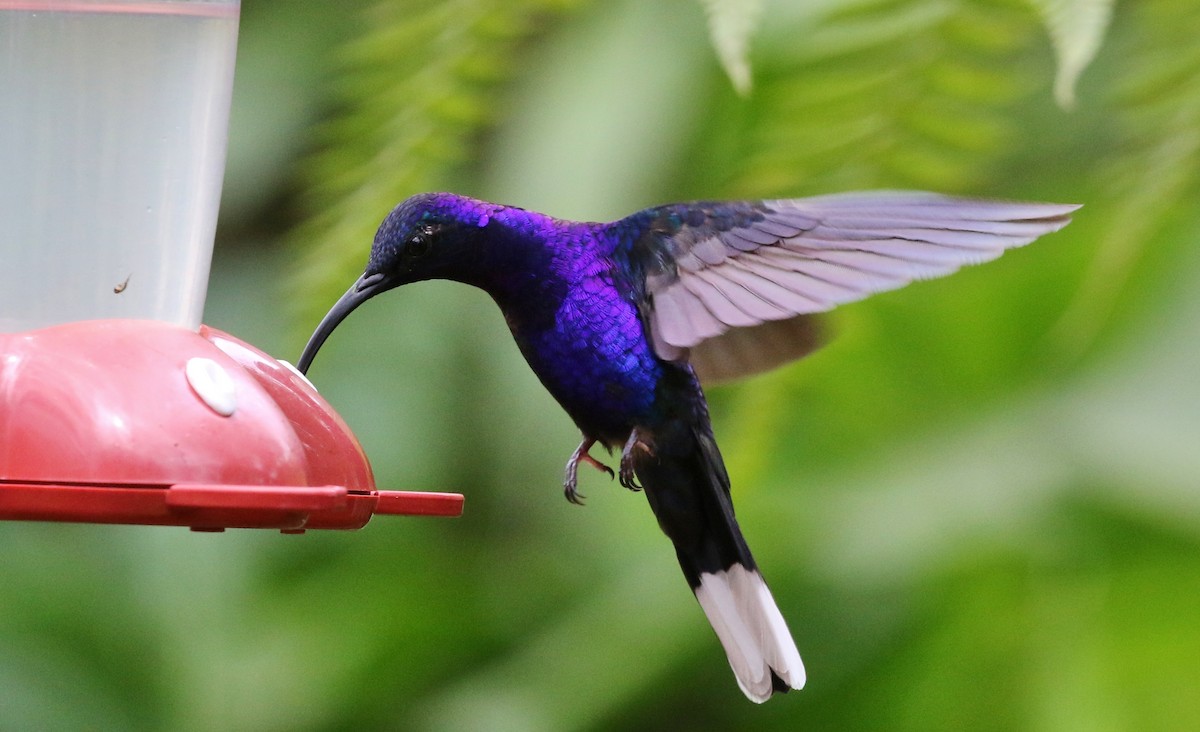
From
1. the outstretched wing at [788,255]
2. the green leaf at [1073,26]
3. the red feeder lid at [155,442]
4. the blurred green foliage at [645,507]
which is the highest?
the green leaf at [1073,26]

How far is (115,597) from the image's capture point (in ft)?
10.2

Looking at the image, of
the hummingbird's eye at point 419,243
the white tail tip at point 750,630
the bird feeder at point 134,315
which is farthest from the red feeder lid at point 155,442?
the white tail tip at point 750,630

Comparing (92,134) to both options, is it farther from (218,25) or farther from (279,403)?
(279,403)

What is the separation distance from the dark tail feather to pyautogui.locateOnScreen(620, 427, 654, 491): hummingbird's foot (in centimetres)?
3

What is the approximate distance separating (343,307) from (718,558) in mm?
736

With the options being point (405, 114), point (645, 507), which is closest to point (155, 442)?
point (405, 114)

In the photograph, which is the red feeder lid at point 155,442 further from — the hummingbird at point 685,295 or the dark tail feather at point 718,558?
the dark tail feather at point 718,558

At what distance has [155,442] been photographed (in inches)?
48.8

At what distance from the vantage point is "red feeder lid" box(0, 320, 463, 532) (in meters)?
1.19

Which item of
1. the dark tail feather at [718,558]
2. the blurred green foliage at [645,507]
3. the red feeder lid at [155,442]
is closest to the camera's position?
the red feeder lid at [155,442]

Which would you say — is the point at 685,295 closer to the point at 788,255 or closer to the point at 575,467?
the point at 788,255

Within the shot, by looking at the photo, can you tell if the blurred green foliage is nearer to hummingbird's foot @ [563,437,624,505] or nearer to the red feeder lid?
hummingbird's foot @ [563,437,624,505]

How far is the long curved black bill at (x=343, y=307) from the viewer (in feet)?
5.40

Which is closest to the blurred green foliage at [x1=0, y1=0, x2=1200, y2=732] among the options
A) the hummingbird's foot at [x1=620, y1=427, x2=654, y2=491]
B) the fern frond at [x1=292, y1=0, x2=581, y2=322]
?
the fern frond at [x1=292, y1=0, x2=581, y2=322]
